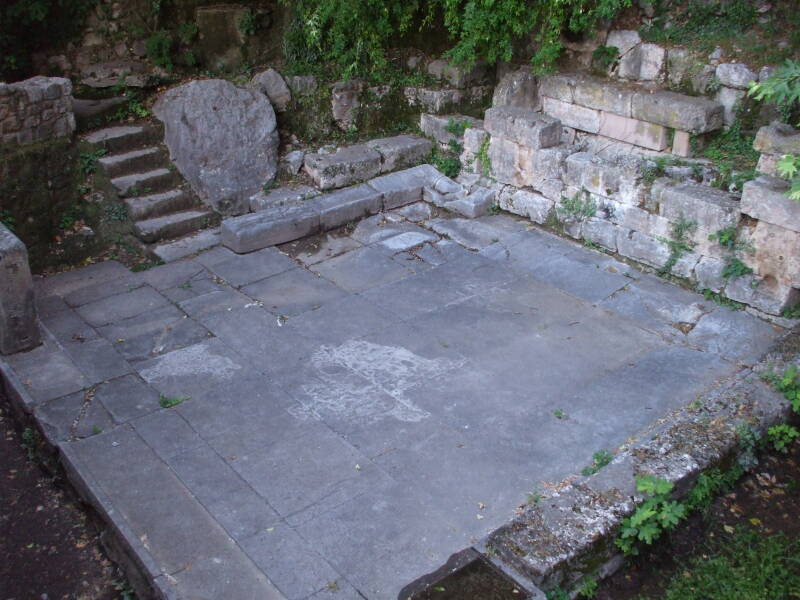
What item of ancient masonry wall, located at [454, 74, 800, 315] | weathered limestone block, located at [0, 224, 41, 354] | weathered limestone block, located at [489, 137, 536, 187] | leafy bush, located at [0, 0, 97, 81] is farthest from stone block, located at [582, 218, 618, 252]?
leafy bush, located at [0, 0, 97, 81]

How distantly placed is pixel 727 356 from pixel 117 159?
6.32 meters

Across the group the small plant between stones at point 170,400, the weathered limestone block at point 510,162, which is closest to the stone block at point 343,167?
the weathered limestone block at point 510,162

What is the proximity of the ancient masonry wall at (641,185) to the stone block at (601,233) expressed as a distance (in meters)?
0.01

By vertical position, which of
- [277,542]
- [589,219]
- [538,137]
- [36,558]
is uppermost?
[538,137]

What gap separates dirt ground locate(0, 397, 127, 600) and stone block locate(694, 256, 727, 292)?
5231mm

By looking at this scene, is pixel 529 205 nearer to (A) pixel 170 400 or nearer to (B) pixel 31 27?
(A) pixel 170 400

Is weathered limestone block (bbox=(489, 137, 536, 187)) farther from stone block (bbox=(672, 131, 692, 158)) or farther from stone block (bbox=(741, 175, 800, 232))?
stone block (bbox=(741, 175, 800, 232))

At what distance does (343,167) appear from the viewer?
28.3 ft

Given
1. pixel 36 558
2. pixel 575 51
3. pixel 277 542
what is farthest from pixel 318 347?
pixel 575 51

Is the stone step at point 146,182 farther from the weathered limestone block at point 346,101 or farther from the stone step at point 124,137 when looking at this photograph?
the weathered limestone block at point 346,101

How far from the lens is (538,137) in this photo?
8.03 metres

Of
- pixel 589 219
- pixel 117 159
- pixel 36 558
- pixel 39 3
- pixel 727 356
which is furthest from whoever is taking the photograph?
pixel 39 3

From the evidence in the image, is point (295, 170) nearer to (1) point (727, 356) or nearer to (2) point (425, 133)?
(2) point (425, 133)

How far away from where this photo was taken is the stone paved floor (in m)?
4.49
